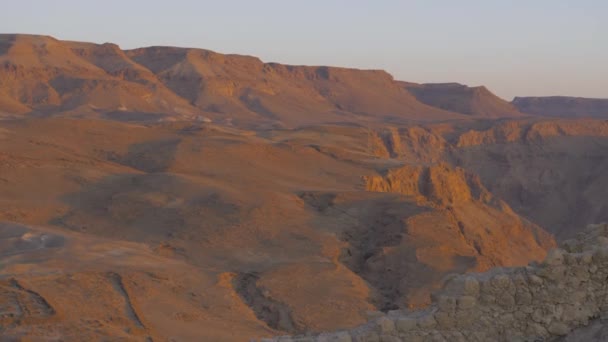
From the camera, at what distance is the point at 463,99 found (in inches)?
3686

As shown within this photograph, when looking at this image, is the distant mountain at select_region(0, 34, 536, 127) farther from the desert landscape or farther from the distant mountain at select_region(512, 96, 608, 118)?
the desert landscape

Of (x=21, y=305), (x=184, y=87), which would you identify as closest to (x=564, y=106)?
(x=184, y=87)

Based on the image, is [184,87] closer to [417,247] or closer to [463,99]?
[463,99]

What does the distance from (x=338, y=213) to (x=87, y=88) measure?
1781 inches

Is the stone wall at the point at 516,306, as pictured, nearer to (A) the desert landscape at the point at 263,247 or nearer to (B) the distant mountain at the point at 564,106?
(A) the desert landscape at the point at 263,247

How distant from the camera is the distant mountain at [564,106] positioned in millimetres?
100238

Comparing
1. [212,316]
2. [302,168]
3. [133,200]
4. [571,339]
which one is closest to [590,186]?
[302,168]

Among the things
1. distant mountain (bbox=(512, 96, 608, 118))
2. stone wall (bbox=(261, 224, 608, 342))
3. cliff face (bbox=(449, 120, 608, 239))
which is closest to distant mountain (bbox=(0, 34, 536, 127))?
distant mountain (bbox=(512, 96, 608, 118))

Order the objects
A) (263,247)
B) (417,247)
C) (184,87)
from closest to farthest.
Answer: (263,247) < (417,247) < (184,87)

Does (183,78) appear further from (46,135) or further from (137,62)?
(46,135)

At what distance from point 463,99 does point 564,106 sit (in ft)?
62.5

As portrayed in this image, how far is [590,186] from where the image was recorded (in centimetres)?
4700

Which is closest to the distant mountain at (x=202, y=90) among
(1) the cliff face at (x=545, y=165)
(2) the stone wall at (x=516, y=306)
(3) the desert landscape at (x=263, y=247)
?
(1) the cliff face at (x=545, y=165)

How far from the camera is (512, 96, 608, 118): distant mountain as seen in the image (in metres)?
100
